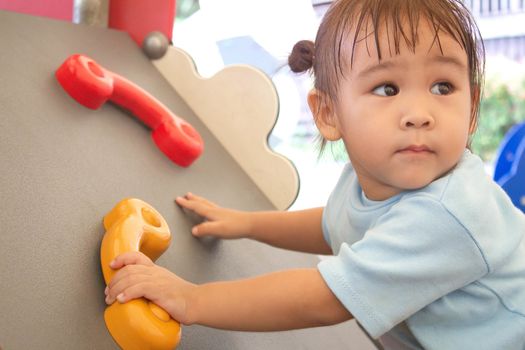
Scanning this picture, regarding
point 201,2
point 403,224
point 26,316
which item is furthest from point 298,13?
point 26,316

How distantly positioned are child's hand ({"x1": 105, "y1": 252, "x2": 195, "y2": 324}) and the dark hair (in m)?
0.26

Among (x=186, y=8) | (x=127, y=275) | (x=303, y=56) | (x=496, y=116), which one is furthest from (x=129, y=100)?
(x=496, y=116)

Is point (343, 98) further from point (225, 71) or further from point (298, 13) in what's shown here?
point (298, 13)

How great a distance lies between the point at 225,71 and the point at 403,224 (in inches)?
26.7

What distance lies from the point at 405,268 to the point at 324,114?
221 millimetres

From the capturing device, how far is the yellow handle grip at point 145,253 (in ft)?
1.89

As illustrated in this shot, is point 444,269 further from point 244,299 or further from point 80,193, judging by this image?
point 80,193

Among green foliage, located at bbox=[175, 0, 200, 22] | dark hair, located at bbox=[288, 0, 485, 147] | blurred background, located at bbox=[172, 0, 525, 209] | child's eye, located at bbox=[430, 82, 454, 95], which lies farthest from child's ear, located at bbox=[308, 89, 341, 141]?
green foliage, located at bbox=[175, 0, 200, 22]

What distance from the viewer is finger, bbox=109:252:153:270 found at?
621 mm

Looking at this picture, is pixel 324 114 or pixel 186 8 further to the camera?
pixel 186 8

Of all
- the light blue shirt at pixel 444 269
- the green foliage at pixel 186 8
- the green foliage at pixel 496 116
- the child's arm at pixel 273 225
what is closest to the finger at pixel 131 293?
the light blue shirt at pixel 444 269

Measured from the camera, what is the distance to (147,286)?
0.60m

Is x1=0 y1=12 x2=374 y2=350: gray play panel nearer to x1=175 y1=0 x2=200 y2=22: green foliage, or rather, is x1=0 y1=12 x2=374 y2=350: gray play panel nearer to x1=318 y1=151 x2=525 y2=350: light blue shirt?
x1=318 y1=151 x2=525 y2=350: light blue shirt

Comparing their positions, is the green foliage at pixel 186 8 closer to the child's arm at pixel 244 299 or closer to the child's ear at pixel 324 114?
the child's ear at pixel 324 114
